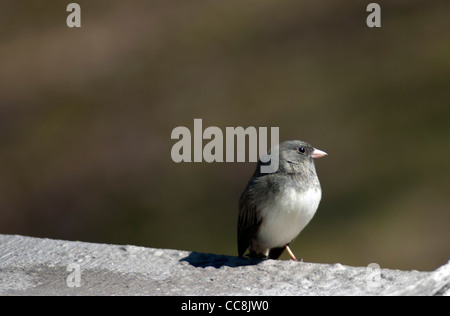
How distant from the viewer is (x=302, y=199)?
3.31m

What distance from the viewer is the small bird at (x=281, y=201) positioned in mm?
3312

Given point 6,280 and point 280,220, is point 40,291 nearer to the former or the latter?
point 6,280

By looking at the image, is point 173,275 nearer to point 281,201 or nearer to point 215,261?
point 215,261

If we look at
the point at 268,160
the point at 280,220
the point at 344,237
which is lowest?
the point at 344,237

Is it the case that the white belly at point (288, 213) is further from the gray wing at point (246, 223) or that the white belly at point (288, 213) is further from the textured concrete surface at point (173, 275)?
the textured concrete surface at point (173, 275)

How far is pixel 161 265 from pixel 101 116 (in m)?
6.96

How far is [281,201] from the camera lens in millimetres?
3312

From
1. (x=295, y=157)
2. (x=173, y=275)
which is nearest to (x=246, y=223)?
(x=295, y=157)

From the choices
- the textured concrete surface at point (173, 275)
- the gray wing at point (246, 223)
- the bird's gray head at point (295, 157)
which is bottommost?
the textured concrete surface at point (173, 275)

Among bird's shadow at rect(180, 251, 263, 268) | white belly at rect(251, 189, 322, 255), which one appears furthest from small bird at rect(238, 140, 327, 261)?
bird's shadow at rect(180, 251, 263, 268)

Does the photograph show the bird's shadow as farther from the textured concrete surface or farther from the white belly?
the white belly

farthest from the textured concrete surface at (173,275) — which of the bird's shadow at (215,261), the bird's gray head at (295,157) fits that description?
the bird's gray head at (295,157)
